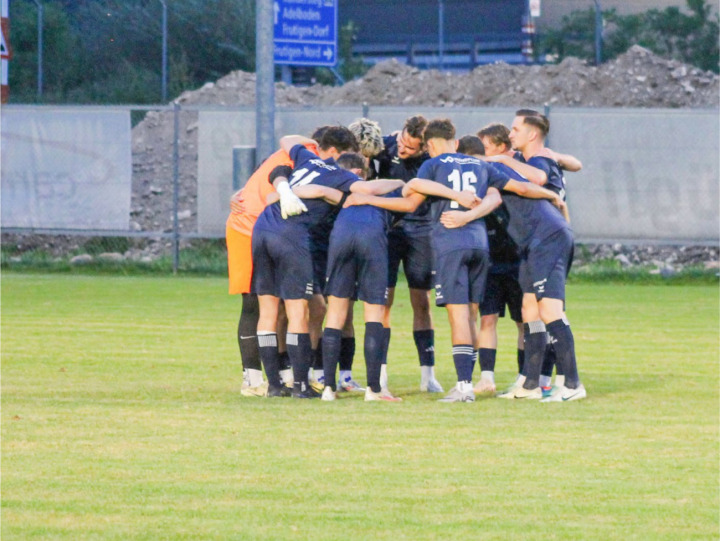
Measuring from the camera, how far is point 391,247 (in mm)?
10891

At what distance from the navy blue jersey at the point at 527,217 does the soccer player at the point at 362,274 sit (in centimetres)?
70

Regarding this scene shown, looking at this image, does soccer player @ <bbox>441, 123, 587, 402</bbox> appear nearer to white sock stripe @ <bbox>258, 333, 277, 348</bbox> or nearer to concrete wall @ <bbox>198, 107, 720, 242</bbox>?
white sock stripe @ <bbox>258, 333, 277, 348</bbox>

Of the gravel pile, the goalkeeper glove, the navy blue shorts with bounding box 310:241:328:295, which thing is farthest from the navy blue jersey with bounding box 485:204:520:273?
the gravel pile

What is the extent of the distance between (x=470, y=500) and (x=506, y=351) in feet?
23.1

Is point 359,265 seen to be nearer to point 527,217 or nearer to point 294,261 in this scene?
point 294,261

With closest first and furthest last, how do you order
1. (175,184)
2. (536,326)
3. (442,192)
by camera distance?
(442,192), (536,326), (175,184)

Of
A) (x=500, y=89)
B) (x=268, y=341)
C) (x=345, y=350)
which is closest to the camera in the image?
(x=268, y=341)

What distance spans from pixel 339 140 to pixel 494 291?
5.57ft

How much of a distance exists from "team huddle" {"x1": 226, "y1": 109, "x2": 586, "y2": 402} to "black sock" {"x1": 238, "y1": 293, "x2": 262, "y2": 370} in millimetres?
10

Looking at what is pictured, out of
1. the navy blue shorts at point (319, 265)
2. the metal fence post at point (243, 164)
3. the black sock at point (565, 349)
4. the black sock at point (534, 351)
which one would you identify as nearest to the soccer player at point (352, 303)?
the navy blue shorts at point (319, 265)

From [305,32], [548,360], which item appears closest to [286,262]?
[548,360]

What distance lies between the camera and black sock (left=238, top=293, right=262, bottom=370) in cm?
1057

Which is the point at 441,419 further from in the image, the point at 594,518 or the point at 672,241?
the point at 672,241

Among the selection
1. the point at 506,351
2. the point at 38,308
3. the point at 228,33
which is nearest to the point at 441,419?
the point at 506,351
